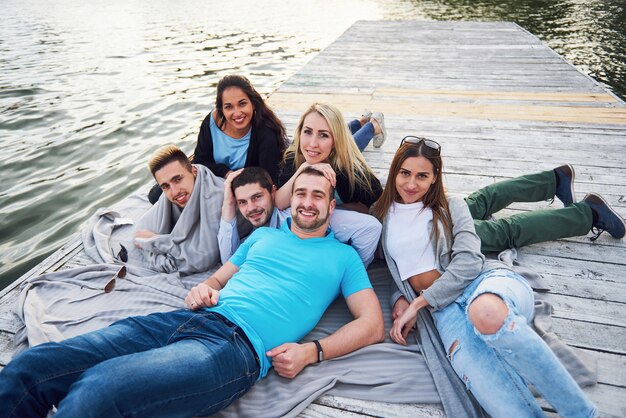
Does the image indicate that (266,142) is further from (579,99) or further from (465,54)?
(465,54)

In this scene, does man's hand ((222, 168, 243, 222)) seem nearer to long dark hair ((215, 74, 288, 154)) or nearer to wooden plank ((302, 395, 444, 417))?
long dark hair ((215, 74, 288, 154))

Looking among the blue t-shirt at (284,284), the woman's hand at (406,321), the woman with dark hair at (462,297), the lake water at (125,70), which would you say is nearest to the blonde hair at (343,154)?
the woman with dark hair at (462,297)

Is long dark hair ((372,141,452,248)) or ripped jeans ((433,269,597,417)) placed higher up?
long dark hair ((372,141,452,248))

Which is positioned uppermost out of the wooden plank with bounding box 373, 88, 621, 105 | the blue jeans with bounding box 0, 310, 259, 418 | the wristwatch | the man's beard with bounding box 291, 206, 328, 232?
the wooden plank with bounding box 373, 88, 621, 105

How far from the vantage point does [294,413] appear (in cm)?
200

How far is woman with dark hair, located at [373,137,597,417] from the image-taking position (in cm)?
174

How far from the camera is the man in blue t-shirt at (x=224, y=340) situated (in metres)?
1.70

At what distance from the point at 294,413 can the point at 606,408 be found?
1.54 meters

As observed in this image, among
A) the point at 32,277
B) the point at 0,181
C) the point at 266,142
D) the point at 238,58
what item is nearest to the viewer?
the point at 32,277

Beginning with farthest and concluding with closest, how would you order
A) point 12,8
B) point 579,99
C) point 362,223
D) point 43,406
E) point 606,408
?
point 12,8, point 579,99, point 362,223, point 606,408, point 43,406

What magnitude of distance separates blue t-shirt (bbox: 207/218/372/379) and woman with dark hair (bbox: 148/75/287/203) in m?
1.35

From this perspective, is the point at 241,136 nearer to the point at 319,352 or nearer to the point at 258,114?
the point at 258,114

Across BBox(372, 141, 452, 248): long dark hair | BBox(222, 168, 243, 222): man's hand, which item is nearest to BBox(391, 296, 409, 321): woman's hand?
BBox(372, 141, 452, 248): long dark hair

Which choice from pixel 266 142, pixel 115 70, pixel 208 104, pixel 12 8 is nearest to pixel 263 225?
pixel 266 142
